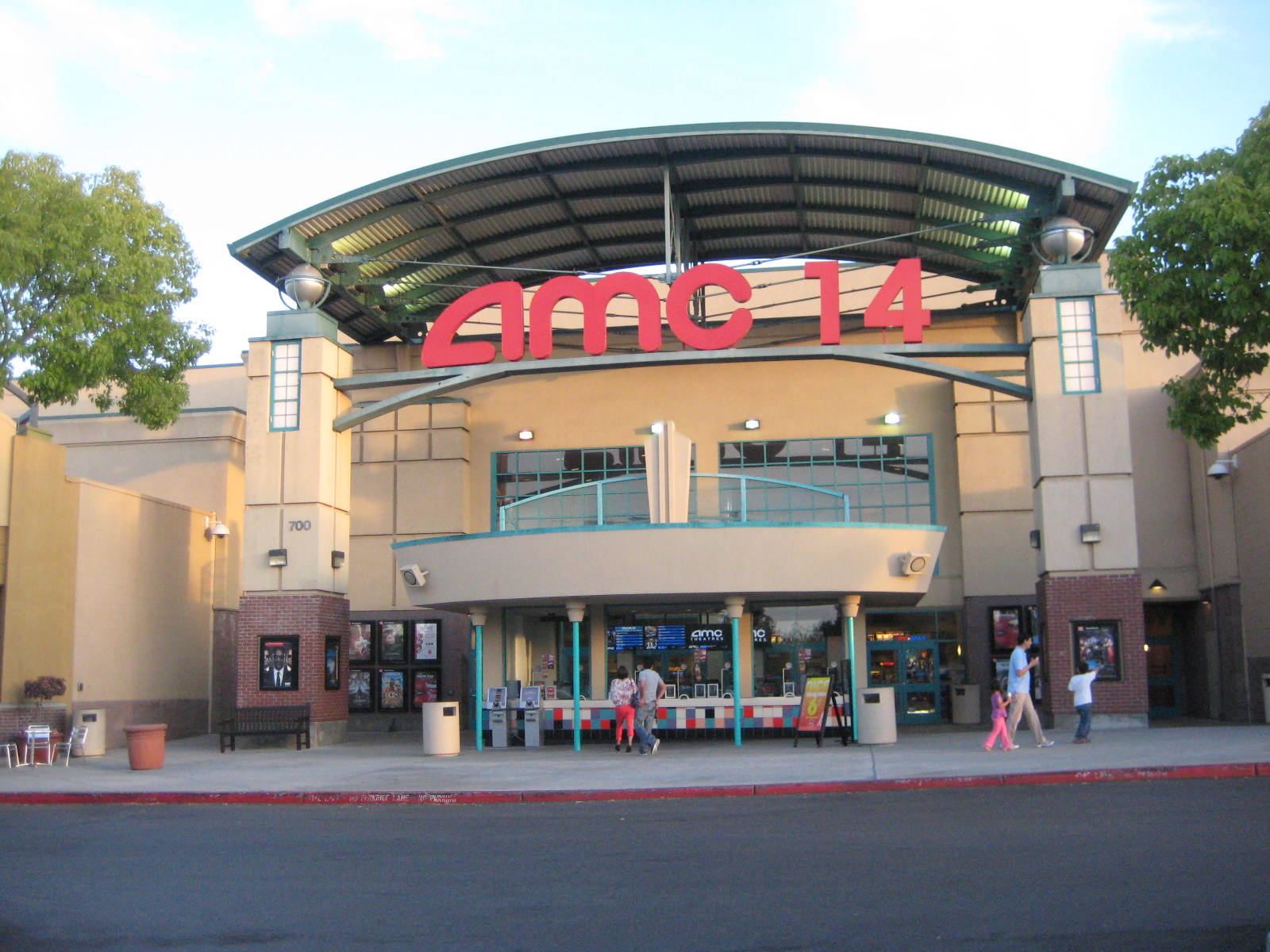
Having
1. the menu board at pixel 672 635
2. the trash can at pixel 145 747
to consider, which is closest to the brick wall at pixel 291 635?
the trash can at pixel 145 747

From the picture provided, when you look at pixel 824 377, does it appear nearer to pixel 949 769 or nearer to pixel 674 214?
pixel 674 214

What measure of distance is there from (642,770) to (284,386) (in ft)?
44.2

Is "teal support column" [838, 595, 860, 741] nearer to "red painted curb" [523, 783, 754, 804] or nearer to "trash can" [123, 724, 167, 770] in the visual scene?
"red painted curb" [523, 783, 754, 804]

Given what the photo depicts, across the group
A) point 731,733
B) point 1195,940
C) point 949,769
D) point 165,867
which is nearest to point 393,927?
point 165,867

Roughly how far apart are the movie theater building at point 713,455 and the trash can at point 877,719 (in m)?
0.98

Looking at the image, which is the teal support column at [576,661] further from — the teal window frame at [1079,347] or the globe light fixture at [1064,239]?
the globe light fixture at [1064,239]

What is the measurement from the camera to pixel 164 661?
3036 cm

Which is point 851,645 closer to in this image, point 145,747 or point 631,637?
point 631,637

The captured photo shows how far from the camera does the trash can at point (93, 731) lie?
25266 mm

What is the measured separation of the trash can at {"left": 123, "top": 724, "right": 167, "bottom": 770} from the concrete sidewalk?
0.58 ft

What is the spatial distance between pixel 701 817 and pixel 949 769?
15.9 ft

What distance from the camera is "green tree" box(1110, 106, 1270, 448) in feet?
64.8

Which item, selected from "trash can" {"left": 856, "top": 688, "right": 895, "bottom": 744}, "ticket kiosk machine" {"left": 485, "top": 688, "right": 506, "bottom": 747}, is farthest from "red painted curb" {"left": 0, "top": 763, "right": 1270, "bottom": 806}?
"ticket kiosk machine" {"left": 485, "top": 688, "right": 506, "bottom": 747}

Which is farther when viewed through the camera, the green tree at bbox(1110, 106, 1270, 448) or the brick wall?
the brick wall
